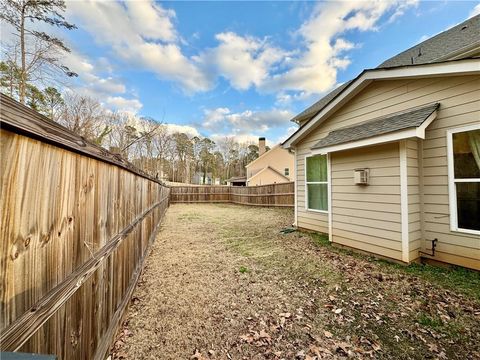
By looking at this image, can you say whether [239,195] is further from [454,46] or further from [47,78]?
[454,46]

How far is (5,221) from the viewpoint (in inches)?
33.2

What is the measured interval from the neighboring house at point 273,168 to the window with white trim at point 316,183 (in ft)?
56.1

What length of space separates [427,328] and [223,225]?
20.9ft

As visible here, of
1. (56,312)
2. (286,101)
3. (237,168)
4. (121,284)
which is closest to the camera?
(56,312)

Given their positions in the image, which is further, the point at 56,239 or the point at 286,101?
the point at 286,101

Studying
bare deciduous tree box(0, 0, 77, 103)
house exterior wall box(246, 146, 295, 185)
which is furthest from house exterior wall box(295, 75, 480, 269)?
house exterior wall box(246, 146, 295, 185)

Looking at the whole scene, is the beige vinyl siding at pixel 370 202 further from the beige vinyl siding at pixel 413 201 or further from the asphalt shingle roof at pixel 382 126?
the asphalt shingle roof at pixel 382 126

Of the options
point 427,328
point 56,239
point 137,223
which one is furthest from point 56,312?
point 427,328

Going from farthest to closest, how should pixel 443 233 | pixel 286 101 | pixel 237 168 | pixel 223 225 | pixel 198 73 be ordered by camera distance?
1. pixel 237 168
2. pixel 286 101
3. pixel 198 73
4. pixel 223 225
5. pixel 443 233

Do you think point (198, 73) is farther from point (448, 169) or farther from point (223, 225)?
point (448, 169)

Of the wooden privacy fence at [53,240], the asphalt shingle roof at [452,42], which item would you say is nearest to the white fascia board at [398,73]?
the asphalt shingle roof at [452,42]

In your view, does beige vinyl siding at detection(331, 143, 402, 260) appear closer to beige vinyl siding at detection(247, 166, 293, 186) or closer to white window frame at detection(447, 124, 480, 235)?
white window frame at detection(447, 124, 480, 235)

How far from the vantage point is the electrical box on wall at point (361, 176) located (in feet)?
14.4

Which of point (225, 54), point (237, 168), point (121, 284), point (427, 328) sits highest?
point (225, 54)
